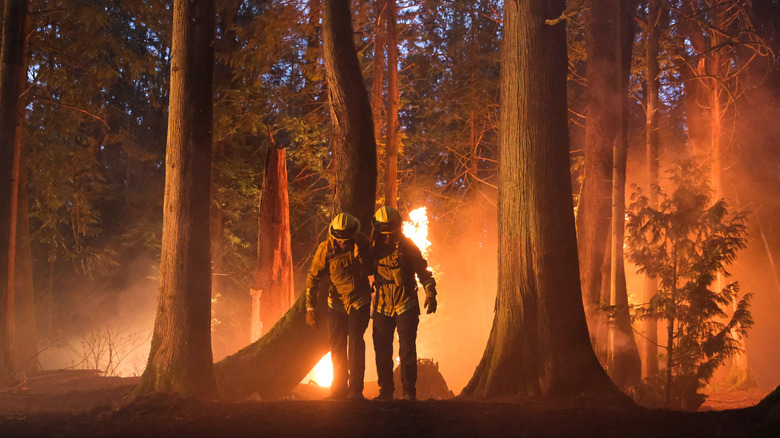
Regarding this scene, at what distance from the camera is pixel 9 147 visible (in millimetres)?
11852

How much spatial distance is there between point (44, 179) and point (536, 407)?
16548 millimetres

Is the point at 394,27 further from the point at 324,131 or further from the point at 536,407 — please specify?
the point at 536,407

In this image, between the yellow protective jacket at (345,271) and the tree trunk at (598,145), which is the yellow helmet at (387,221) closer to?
the yellow protective jacket at (345,271)

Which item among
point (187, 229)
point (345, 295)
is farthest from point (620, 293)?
point (187, 229)

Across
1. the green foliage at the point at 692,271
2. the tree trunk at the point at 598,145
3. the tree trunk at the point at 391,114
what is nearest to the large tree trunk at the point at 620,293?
the tree trunk at the point at 598,145

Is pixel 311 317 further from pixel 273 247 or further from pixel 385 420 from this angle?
pixel 273 247

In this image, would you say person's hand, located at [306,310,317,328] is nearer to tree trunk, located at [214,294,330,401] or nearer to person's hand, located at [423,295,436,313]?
tree trunk, located at [214,294,330,401]

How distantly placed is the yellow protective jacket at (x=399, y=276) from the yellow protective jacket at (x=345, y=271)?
250 mm

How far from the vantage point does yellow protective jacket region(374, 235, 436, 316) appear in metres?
7.58

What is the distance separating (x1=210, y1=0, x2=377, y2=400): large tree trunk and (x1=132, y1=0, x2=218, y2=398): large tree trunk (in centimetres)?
125

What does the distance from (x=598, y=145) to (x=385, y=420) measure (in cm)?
949

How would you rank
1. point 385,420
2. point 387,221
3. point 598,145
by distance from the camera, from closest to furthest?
point 385,420, point 387,221, point 598,145

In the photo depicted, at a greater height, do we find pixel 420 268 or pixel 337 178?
pixel 337 178

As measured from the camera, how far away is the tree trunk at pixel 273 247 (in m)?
15.8
